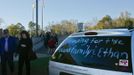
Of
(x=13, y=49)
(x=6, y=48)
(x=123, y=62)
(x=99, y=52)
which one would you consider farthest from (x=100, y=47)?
(x=13, y=49)

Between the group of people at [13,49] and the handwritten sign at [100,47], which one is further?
the group of people at [13,49]

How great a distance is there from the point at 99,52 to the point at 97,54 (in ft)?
0.15

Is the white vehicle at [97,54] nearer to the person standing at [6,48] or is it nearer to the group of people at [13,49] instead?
the group of people at [13,49]

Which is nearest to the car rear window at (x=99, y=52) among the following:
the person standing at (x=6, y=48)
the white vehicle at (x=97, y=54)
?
the white vehicle at (x=97, y=54)

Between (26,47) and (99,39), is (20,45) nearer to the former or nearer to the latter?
(26,47)

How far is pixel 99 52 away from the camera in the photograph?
244 inches

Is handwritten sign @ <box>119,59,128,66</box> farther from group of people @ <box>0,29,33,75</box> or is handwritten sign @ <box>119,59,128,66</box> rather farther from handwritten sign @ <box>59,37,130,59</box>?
group of people @ <box>0,29,33,75</box>

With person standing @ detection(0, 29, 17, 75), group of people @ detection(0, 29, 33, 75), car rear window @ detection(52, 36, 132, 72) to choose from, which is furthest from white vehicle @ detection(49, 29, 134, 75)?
person standing @ detection(0, 29, 17, 75)

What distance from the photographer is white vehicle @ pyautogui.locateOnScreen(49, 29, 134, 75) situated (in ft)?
18.9

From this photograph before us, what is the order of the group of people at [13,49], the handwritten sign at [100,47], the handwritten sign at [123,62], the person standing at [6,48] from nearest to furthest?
the handwritten sign at [123,62]
the handwritten sign at [100,47]
the group of people at [13,49]
the person standing at [6,48]

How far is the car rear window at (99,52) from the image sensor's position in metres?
5.78

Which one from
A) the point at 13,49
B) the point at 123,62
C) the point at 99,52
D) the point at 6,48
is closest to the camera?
the point at 123,62

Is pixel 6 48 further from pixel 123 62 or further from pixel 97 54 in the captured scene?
pixel 123 62

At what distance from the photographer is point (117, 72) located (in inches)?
227
